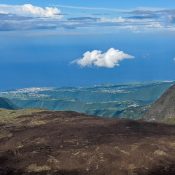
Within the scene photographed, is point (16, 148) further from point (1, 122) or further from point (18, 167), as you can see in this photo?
point (1, 122)

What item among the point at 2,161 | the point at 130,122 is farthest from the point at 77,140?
the point at 130,122

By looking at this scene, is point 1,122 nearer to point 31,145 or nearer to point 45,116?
point 45,116

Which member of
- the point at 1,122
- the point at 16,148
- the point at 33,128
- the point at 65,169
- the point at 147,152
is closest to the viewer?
the point at 65,169

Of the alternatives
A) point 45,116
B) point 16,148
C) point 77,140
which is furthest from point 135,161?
point 45,116

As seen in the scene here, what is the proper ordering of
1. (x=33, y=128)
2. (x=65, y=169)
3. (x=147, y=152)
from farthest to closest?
(x=33, y=128) < (x=147, y=152) < (x=65, y=169)

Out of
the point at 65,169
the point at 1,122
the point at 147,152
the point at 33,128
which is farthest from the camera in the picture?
the point at 1,122

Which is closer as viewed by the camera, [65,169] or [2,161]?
[65,169]
